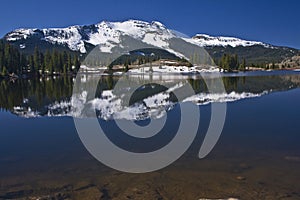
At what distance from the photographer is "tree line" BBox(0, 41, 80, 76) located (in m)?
113

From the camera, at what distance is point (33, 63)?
126 meters

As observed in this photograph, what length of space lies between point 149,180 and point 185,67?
172 m

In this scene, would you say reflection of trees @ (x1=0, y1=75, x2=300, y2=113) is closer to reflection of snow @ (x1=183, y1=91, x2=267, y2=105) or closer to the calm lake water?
reflection of snow @ (x1=183, y1=91, x2=267, y2=105)

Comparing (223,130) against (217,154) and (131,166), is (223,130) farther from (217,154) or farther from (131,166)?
(131,166)

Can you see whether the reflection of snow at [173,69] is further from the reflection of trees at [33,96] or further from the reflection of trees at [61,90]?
the reflection of trees at [33,96]

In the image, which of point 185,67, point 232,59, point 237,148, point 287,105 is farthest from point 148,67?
point 237,148

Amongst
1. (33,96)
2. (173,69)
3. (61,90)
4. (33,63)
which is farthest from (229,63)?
(33,96)

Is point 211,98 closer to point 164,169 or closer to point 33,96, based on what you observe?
point 164,169

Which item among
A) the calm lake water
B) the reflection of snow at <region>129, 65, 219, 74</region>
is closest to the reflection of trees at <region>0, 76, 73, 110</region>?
the calm lake water

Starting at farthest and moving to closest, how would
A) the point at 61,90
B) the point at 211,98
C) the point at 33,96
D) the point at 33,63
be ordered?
1. the point at 33,63
2. the point at 61,90
3. the point at 33,96
4. the point at 211,98

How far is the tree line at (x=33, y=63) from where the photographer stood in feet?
370

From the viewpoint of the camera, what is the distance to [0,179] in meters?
12.2

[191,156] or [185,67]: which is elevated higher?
[185,67]

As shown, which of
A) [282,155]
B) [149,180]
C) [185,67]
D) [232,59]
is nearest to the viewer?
[149,180]
